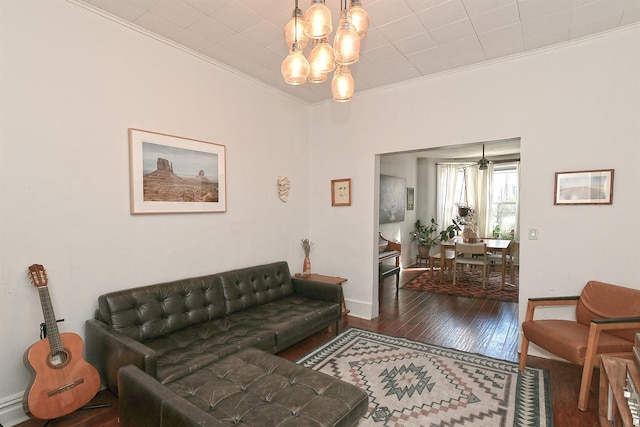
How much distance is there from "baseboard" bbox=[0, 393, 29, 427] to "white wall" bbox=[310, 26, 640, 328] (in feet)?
10.9

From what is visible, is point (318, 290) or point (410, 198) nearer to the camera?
point (318, 290)

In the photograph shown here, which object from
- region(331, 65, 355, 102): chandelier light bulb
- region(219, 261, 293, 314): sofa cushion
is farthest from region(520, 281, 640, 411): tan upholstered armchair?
region(219, 261, 293, 314): sofa cushion

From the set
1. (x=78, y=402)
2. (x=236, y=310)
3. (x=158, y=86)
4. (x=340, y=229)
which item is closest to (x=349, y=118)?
(x=340, y=229)

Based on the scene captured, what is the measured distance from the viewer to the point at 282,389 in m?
1.82

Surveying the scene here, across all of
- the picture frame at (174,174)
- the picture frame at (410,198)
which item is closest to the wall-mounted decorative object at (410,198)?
the picture frame at (410,198)

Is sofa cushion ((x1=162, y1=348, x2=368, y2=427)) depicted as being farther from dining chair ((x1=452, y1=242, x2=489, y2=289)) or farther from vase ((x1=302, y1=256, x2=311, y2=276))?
dining chair ((x1=452, y1=242, x2=489, y2=289))

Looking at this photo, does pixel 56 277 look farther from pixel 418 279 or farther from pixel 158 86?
pixel 418 279

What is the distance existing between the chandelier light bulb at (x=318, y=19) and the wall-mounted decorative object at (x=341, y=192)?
2.80 meters

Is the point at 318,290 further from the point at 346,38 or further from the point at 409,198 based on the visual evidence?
the point at 409,198

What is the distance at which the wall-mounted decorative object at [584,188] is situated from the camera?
2.74m

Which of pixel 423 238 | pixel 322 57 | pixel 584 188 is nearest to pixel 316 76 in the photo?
pixel 322 57

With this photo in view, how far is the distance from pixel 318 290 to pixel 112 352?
6.61 feet

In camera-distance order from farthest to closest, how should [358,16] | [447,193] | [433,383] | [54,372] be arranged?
[447,193]
[433,383]
[54,372]
[358,16]

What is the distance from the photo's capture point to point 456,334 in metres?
3.57
